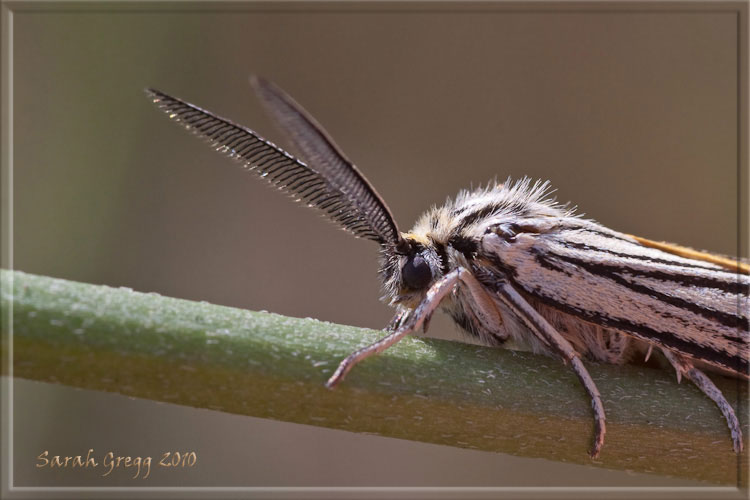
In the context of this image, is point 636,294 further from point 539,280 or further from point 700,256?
point 700,256

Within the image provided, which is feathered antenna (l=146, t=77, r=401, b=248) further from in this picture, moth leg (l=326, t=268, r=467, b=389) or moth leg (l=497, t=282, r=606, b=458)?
moth leg (l=497, t=282, r=606, b=458)

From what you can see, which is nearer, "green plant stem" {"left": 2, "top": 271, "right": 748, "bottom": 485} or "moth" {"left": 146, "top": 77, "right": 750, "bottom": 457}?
"green plant stem" {"left": 2, "top": 271, "right": 748, "bottom": 485}

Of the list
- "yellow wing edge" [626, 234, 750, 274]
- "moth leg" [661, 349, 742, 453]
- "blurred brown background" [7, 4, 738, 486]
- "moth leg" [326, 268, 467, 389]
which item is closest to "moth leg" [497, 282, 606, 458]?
"moth leg" [326, 268, 467, 389]

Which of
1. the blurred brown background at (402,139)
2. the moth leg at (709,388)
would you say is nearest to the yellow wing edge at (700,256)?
the moth leg at (709,388)

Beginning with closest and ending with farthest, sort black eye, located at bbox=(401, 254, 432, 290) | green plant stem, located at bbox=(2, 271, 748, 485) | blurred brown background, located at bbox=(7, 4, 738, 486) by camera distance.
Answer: green plant stem, located at bbox=(2, 271, 748, 485) → black eye, located at bbox=(401, 254, 432, 290) → blurred brown background, located at bbox=(7, 4, 738, 486)

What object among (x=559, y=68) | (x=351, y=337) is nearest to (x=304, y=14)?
(x=559, y=68)

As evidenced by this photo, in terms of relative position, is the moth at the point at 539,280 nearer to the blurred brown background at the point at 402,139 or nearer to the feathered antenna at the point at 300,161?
the feathered antenna at the point at 300,161
